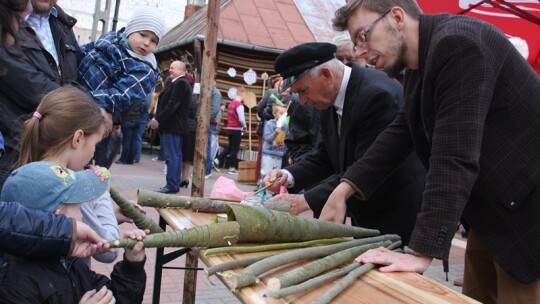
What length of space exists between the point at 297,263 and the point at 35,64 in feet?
6.18

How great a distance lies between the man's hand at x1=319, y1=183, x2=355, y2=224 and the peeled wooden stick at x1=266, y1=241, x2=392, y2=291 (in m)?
0.35

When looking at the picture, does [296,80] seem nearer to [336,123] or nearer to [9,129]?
[336,123]

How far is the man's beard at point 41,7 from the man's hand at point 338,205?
1.82m

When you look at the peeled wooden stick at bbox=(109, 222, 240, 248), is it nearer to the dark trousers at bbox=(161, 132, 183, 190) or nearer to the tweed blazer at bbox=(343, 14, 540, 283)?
the tweed blazer at bbox=(343, 14, 540, 283)

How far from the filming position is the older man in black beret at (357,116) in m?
2.63

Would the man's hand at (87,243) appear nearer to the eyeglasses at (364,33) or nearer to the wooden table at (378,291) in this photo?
the wooden table at (378,291)

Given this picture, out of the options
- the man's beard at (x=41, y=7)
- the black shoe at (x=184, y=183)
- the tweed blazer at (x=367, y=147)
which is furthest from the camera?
the black shoe at (x=184, y=183)

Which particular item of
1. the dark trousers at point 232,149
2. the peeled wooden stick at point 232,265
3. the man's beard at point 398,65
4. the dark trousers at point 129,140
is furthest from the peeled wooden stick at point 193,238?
the dark trousers at point 232,149

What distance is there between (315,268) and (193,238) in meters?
0.43

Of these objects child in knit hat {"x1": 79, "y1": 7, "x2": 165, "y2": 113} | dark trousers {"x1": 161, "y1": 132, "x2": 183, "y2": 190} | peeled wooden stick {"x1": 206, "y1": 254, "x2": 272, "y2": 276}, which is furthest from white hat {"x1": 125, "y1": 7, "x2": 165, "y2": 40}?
dark trousers {"x1": 161, "y1": 132, "x2": 183, "y2": 190}

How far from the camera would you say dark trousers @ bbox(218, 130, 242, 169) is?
1189 cm

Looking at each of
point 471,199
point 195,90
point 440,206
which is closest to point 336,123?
point 471,199

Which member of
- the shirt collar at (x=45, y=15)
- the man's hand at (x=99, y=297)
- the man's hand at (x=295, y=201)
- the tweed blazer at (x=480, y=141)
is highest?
the shirt collar at (x=45, y=15)

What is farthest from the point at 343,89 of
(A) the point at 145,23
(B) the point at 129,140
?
(B) the point at 129,140
